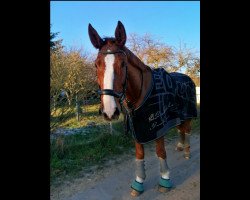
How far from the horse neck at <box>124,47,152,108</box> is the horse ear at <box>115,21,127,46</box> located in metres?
0.34

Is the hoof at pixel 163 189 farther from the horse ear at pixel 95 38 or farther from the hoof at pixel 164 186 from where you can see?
the horse ear at pixel 95 38

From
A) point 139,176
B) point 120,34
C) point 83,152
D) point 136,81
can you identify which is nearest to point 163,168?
point 139,176

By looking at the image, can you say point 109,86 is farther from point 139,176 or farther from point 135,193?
point 135,193

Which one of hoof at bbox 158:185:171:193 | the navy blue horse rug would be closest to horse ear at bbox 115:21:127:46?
the navy blue horse rug

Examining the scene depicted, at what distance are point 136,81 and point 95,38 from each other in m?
0.81

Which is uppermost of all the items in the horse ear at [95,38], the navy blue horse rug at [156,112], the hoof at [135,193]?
the horse ear at [95,38]

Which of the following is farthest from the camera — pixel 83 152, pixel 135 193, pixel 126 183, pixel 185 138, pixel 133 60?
pixel 83 152

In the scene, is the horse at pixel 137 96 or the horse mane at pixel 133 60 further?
the horse mane at pixel 133 60

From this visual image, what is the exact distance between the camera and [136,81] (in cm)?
344

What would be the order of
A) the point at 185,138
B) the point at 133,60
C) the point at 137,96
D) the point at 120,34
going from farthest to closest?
the point at 185,138 → the point at 137,96 → the point at 133,60 → the point at 120,34

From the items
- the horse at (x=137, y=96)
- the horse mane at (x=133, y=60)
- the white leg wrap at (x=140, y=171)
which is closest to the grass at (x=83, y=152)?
the white leg wrap at (x=140, y=171)

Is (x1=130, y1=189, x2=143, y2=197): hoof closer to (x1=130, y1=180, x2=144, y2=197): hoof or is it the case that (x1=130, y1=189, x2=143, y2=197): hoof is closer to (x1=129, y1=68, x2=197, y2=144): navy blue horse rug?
(x1=130, y1=180, x2=144, y2=197): hoof

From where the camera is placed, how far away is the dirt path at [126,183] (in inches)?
146

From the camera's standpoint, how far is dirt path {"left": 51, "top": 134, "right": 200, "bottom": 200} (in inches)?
146
